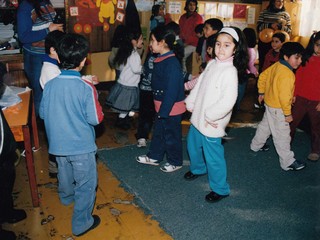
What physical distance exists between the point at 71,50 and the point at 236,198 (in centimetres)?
215

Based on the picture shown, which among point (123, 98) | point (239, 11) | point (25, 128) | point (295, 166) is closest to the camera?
point (25, 128)

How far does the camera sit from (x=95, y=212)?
10.5 feet

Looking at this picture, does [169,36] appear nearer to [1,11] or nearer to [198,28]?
[198,28]

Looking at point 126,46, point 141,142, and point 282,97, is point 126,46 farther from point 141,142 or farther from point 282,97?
point 282,97

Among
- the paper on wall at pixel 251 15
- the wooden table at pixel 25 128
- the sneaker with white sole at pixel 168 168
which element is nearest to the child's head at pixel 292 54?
the sneaker with white sole at pixel 168 168

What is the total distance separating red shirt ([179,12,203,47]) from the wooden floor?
4.28 meters

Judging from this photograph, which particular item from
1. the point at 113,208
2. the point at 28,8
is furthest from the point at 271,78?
the point at 28,8

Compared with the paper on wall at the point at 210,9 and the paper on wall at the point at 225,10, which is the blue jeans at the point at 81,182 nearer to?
the paper on wall at the point at 210,9

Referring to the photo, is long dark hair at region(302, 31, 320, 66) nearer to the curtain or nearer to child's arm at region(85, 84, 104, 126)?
child's arm at region(85, 84, 104, 126)

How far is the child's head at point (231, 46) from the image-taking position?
9.98ft

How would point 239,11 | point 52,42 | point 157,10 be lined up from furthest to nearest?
point 239,11 → point 157,10 → point 52,42

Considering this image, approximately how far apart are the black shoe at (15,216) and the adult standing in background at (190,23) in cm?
490

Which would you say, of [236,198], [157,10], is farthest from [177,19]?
[236,198]

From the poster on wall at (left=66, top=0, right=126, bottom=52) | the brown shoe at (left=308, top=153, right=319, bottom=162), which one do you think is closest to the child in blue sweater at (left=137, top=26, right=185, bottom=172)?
the brown shoe at (left=308, top=153, right=319, bottom=162)
